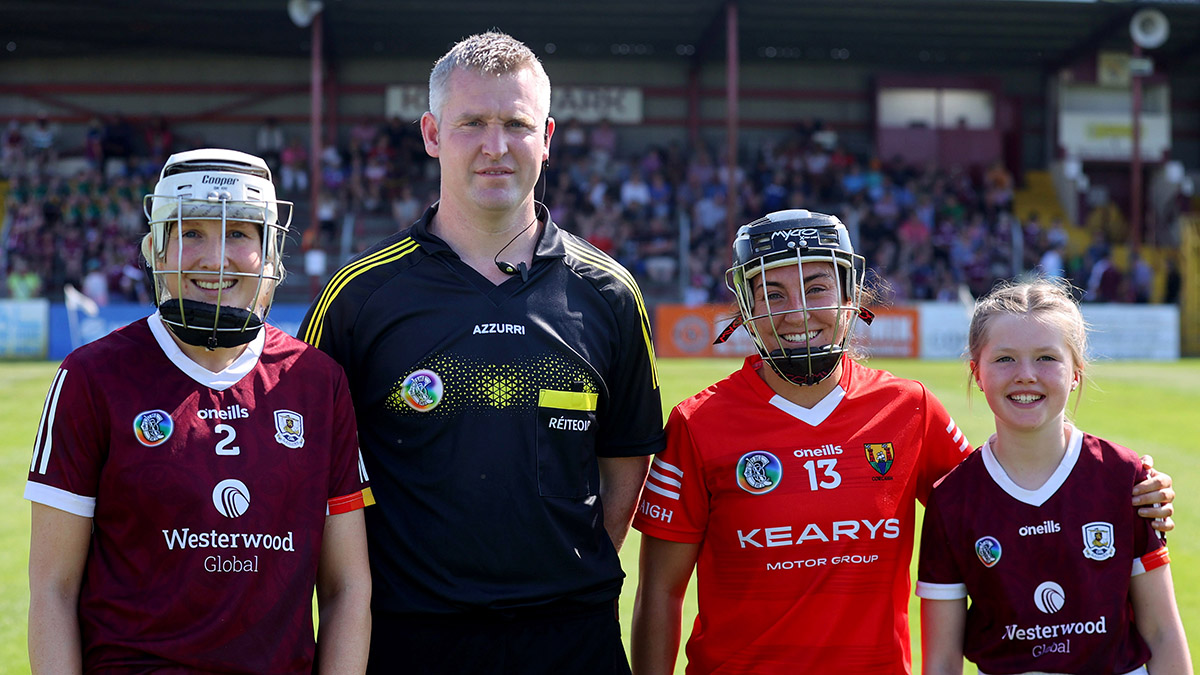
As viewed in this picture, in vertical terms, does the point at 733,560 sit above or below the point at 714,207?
below

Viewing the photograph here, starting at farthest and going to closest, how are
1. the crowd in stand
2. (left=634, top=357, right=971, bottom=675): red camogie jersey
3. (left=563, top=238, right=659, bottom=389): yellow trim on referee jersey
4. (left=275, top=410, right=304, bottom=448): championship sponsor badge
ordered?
→ the crowd in stand → (left=563, top=238, right=659, bottom=389): yellow trim on referee jersey → (left=634, top=357, right=971, bottom=675): red camogie jersey → (left=275, top=410, right=304, bottom=448): championship sponsor badge

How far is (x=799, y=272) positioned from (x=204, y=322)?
63.2 inches

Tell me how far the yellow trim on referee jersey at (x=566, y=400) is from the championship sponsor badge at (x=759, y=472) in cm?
47

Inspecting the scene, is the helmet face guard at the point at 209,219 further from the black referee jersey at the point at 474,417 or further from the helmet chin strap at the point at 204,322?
the black referee jersey at the point at 474,417

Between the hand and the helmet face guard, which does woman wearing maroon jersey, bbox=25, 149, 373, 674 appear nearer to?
the helmet face guard

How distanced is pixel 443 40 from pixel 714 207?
8.29 m

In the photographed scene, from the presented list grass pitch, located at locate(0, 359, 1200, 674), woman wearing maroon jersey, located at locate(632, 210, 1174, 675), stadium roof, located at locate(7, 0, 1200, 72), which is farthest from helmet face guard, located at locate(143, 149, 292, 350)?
stadium roof, located at locate(7, 0, 1200, 72)

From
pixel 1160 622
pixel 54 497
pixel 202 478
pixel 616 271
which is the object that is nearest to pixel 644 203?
pixel 616 271

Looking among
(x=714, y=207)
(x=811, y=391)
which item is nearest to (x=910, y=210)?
(x=714, y=207)

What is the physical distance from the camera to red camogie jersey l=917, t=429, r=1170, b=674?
2.81 m

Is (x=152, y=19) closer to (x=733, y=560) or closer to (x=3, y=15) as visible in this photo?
(x=3, y=15)

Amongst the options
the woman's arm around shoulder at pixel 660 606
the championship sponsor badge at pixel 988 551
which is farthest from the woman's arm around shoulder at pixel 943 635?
the woman's arm around shoulder at pixel 660 606

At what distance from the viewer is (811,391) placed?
313cm

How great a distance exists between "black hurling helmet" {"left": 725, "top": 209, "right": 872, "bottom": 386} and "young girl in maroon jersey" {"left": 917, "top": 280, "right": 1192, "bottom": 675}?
423mm
